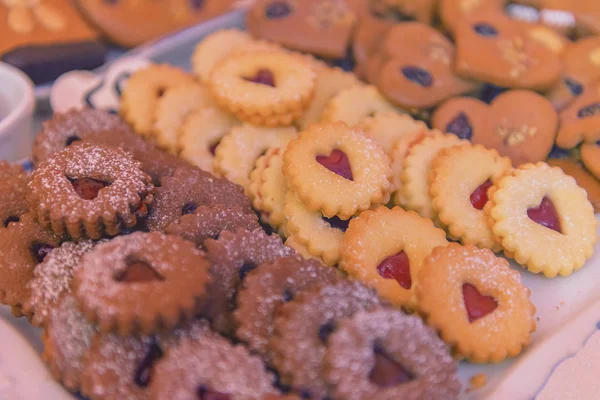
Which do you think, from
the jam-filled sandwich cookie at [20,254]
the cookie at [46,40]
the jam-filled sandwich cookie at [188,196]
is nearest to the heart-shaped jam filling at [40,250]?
the jam-filled sandwich cookie at [20,254]

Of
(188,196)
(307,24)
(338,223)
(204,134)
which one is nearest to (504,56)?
(307,24)

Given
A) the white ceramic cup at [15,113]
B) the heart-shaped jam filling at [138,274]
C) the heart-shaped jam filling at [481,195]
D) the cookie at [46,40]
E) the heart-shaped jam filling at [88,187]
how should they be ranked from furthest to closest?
1. the cookie at [46,40]
2. the white ceramic cup at [15,113]
3. the heart-shaped jam filling at [481,195]
4. the heart-shaped jam filling at [88,187]
5. the heart-shaped jam filling at [138,274]

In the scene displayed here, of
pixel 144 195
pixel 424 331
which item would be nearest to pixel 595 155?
pixel 424 331

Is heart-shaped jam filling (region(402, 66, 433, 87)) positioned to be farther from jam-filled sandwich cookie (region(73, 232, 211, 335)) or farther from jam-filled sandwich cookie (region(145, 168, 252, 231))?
jam-filled sandwich cookie (region(73, 232, 211, 335))

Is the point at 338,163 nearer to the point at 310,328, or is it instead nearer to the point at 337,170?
the point at 337,170

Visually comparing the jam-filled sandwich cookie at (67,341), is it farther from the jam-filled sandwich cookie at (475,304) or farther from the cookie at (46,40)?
the cookie at (46,40)

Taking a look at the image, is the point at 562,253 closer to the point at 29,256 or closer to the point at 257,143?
the point at 257,143
